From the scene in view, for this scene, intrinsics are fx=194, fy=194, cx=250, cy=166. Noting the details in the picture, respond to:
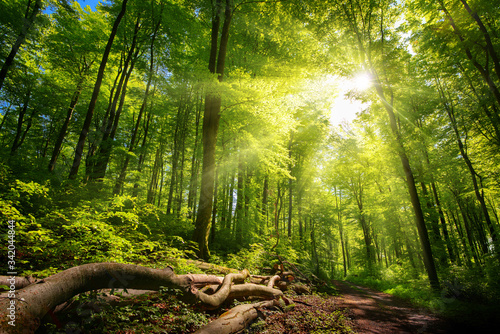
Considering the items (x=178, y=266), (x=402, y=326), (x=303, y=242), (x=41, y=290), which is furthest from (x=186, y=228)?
(x=303, y=242)

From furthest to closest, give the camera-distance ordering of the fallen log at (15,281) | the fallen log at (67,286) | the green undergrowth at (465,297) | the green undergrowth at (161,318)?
the green undergrowth at (465,297)
the green undergrowth at (161,318)
the fallen log at (15,281)
the fallen log at (67,286)

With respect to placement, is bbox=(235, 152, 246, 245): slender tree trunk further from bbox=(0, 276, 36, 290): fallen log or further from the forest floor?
bbox=(0, 276, 36, 290): fallen log

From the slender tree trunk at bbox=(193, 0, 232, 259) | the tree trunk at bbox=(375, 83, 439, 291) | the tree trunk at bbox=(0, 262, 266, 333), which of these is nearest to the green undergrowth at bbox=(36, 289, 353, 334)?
the tree trunk at bbox=(0, 262, 266, 333)

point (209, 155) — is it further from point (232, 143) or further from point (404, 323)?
point (404, 323)

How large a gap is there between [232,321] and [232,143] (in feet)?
31.8

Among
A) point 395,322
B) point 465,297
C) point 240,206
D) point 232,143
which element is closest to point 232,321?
point 395,322

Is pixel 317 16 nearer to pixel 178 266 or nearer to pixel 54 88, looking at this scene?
pixel 178 266

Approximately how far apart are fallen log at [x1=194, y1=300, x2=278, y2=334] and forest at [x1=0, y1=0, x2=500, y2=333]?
0.19 feet

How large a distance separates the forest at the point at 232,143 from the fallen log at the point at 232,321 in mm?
58

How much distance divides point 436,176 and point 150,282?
18.9 metres

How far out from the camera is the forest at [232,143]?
3.25 meters

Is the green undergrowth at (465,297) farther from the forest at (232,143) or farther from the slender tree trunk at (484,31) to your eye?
the slender tree trunk at (484,31)

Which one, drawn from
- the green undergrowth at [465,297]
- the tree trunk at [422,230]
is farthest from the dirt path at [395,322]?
the tree trunk at [422,230]

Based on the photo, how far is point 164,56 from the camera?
48.4 ft
